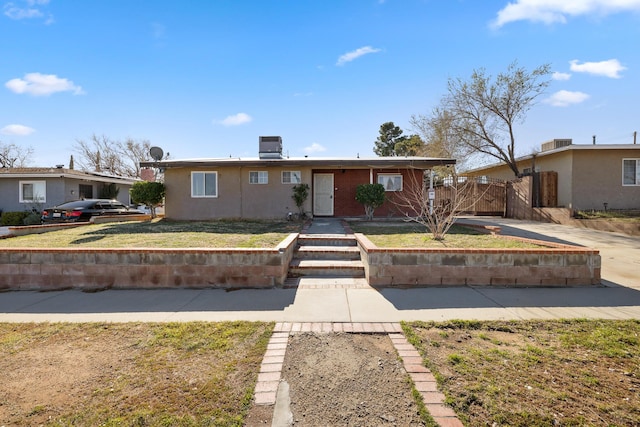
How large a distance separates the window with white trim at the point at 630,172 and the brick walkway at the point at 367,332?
16.3 meters

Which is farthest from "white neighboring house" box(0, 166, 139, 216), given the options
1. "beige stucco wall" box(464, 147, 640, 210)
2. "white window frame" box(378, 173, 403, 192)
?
"beige stucco wall" box(464, 147, 640, 210)

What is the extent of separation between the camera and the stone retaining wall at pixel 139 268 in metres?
5.17

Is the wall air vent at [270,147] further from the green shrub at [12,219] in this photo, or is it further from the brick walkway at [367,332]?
the green shrub at [12,219]

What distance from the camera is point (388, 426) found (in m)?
2.01

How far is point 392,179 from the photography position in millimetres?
13133

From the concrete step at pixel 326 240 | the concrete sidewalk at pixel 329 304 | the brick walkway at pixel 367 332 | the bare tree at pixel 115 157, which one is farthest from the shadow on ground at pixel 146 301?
the bare tree at pixel 115 157

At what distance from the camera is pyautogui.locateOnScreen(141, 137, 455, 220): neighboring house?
41.4ft

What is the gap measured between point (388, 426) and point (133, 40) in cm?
1363

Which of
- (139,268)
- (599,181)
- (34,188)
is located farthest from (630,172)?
(34,188)

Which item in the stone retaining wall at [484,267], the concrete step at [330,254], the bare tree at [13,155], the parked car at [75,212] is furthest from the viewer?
the bare tree at [13,155]

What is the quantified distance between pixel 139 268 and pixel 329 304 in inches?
137

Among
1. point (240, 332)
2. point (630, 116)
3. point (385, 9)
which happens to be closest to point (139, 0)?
point (385, 9)

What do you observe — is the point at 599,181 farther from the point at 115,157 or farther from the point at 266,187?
the point at 115,157

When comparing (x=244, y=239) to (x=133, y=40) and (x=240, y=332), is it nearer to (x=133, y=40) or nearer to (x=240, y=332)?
(x=240, y=332)
